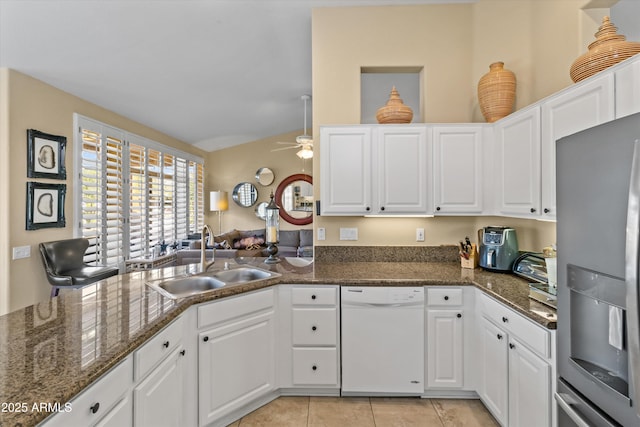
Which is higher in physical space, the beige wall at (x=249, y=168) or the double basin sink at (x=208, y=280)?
the beige wall at (x=249, y=168)

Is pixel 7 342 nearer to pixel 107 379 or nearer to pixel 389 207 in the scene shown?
pixel 107 379

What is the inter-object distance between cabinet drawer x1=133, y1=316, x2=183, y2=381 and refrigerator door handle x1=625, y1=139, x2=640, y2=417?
162 cm

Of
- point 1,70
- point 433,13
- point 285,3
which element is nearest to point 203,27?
point 285,3

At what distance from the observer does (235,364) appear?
6.40 feet

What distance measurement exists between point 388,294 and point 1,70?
12.5 ft

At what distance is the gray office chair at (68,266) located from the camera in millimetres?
2932

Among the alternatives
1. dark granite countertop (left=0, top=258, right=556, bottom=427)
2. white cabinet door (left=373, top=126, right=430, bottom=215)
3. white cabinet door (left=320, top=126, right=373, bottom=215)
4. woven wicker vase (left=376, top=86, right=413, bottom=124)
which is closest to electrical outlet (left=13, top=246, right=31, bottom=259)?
dark granite countertop (left=0, top=258, right=556, bottom=427)

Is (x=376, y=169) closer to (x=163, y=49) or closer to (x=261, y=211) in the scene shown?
(x=163, y=49)

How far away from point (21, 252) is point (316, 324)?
2820 millimetres

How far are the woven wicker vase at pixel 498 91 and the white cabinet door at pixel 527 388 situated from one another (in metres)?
1.68

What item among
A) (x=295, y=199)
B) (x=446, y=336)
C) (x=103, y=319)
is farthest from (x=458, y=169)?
(x=295, y=199)

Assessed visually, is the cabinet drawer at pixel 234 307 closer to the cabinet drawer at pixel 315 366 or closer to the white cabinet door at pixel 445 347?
the cabinet drawer at pixel 315 366

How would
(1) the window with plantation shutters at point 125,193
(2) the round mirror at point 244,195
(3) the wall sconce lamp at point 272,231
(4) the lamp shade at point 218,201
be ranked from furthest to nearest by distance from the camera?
(2) the round mirror at point 244,195
(4) the lamp shade at point 218,201
(1) the window with plantation shutters at point 125,193
(3) the wall sconce lamp at point 272,231

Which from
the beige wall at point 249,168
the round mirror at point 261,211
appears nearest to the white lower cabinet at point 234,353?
the round mirror at point 261,211
